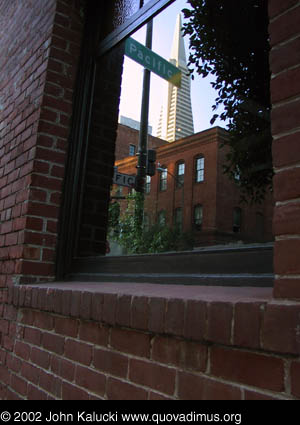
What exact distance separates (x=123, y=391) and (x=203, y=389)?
A: 1.28 feet

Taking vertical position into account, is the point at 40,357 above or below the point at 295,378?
below

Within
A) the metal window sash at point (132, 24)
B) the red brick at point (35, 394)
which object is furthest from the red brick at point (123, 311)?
the metal window sash at point (132, 24)

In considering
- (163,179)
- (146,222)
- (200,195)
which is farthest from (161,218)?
(200,195)

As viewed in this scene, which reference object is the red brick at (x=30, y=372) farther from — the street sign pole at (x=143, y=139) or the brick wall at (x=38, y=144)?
the street sign pole at (x=143, y=139)

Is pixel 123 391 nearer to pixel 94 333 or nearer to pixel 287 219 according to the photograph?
pixel 94 333

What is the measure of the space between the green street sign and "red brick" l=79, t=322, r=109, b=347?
1.63m

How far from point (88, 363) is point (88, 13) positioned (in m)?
2.29

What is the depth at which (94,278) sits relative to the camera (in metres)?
2.08

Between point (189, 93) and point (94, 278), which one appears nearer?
point (94, 278)

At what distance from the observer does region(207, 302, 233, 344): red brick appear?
0.97 metres

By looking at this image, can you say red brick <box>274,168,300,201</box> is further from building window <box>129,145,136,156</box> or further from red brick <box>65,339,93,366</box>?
building window <box>129,145,136,156</box>

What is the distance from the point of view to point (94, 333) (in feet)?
4.99

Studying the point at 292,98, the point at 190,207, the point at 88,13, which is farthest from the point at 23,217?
the point at 292,98

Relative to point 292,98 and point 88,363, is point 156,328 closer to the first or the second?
point 88,363
